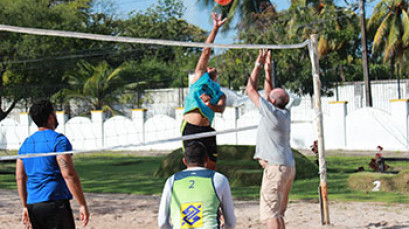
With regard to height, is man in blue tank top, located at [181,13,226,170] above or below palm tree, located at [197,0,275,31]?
below

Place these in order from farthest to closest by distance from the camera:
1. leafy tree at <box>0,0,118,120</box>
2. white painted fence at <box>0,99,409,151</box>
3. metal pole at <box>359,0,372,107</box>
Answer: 1. leafy tree at <box>0,0,118,120</box>
2. metal pole at <box>359,0,372,107</box>
3. white painted fence at <box>0,99,409,151</box>

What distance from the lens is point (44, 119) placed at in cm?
425

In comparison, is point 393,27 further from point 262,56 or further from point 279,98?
point 279,98

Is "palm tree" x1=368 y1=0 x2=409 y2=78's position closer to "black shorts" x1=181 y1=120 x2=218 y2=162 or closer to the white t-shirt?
"black shorts" x1=181 y1=120 x2=218 y2=162

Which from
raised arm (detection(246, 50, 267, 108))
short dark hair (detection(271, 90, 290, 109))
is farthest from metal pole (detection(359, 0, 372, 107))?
short dark hair (detection(271, 90, 290, 109))

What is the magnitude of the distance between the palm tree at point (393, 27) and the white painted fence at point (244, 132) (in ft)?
25.4

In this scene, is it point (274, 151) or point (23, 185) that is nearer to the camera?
point (23, 185)

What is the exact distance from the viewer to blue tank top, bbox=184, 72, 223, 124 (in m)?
5.76

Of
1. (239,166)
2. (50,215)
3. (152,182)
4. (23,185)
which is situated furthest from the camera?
(152,182)

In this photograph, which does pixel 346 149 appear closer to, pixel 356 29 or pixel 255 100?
pixel 356 29

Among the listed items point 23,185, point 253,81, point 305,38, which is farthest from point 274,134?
point 305,38

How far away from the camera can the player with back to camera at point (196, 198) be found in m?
3.42

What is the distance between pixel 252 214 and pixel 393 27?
24.6 meters

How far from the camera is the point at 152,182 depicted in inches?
466
